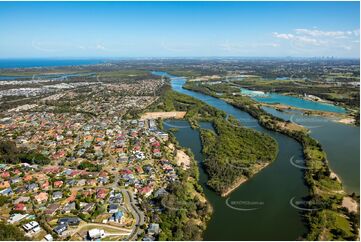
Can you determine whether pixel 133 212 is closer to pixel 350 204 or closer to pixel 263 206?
pixel 263 206

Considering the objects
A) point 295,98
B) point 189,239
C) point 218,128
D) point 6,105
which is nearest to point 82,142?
point 218,128

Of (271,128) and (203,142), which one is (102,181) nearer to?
(203,142)

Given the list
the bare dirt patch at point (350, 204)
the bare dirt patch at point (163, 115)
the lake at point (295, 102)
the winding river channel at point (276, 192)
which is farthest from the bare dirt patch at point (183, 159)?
the lake at point (295, 102)

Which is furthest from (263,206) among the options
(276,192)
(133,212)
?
(133,212)

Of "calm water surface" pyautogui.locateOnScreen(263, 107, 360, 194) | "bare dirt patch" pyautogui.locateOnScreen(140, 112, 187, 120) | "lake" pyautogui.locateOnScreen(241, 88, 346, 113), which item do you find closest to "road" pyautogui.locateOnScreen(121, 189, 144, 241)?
"calm water surface" pyautogui.locateOnScreen(263, 107, 360, 194)

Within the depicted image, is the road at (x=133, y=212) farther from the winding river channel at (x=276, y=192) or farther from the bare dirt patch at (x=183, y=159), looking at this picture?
the bare dirt patch at (x=183, y=159)

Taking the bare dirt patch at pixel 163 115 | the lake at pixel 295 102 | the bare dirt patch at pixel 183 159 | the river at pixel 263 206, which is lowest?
the river at pixel 263 206

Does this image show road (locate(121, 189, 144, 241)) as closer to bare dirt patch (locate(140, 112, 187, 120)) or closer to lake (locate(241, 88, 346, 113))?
bare dirt patch (locate(140, 112, 187, 120))
